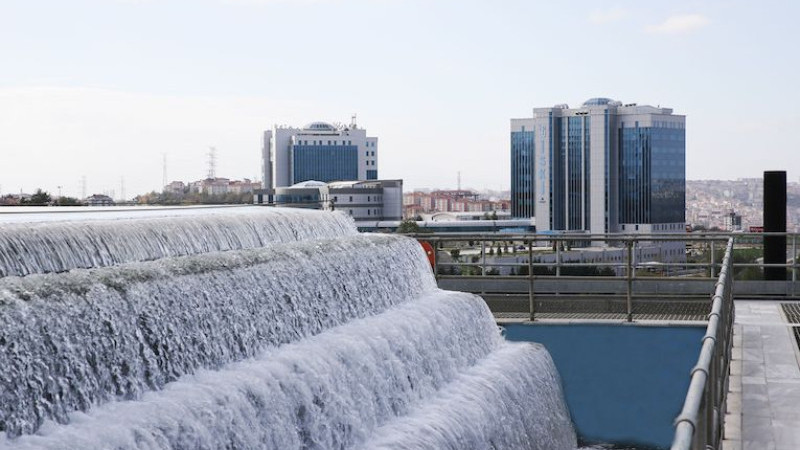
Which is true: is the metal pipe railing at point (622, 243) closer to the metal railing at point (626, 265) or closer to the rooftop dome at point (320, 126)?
the metal railing at point (626, 265)

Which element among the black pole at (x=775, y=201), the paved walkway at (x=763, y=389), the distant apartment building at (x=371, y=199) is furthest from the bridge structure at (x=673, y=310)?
the distant apartment building at (x=371, y=199)

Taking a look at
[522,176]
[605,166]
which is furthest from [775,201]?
[522,176]

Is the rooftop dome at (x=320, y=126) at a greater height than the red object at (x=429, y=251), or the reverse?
the rooftop dome at (x=320, y=126)

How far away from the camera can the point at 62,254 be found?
7.54m

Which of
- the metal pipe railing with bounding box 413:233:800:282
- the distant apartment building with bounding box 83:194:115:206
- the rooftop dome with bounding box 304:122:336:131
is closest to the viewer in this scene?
the metal pipe railing with bounding box 413:233:800:282

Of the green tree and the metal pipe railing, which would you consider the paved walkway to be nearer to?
the metal pipe railing

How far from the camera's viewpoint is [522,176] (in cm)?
14762

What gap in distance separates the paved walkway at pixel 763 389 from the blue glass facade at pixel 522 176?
135 meters

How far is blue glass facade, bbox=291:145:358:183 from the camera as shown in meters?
161

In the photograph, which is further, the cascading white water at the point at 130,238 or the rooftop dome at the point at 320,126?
the rooftop dome at the point at 320,126

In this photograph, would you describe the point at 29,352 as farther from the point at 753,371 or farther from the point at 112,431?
the point at 753,371

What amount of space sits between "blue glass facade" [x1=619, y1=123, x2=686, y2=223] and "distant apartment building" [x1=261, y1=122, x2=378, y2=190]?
41403 millimetres

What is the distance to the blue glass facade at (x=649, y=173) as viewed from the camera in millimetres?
139375

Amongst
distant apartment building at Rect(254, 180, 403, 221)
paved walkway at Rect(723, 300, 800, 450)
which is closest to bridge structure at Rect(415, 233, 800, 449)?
paved walkway at Rect(723, 300, 800, 450)
